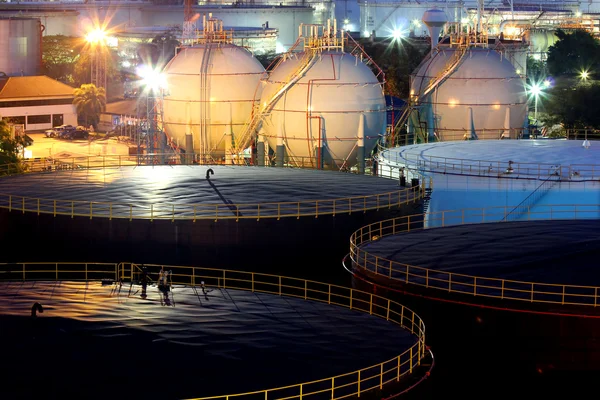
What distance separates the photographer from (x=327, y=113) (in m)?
57.5

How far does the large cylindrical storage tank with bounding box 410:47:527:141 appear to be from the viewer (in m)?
62.9

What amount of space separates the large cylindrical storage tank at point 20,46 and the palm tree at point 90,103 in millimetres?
13492

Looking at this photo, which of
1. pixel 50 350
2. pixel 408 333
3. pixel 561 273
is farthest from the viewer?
pixel 561 273

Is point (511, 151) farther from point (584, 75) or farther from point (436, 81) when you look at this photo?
point (584, 75)

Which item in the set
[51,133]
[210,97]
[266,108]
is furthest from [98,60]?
[266,108]

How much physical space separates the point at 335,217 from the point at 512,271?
8.36 metres

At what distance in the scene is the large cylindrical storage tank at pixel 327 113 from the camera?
57625 mm

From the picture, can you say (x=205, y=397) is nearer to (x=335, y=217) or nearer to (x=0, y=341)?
(x=0, y=341)

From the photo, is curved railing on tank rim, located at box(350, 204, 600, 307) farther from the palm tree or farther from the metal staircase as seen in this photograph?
the palm tree

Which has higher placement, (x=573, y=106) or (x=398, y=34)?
(x=398, y=34)

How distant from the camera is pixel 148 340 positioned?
76.9 feet

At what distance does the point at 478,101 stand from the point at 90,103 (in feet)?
144

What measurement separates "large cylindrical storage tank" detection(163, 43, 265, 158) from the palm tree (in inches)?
1481

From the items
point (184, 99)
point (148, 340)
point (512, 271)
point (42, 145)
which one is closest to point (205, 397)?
point (148, 340)
